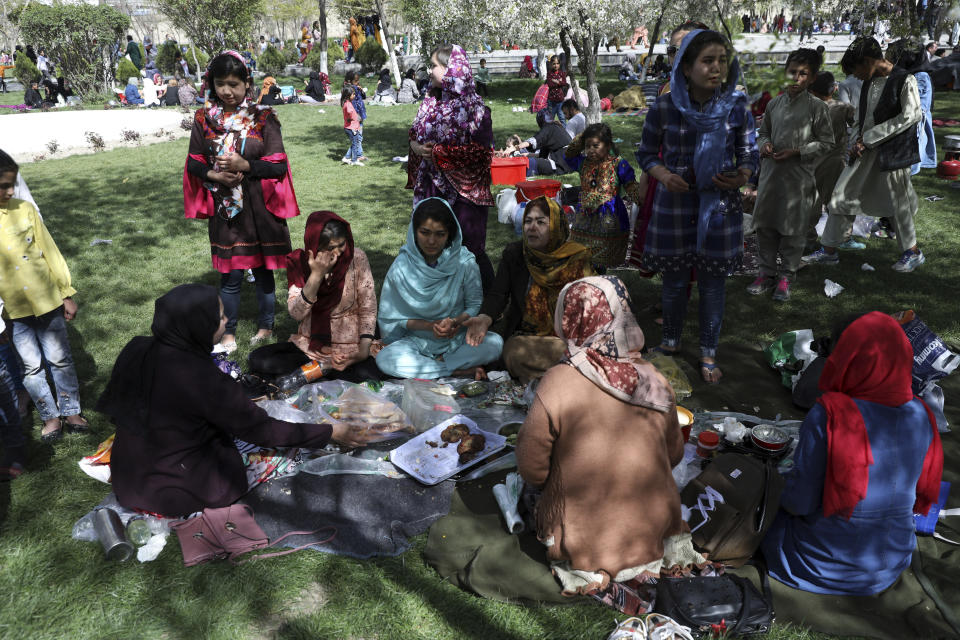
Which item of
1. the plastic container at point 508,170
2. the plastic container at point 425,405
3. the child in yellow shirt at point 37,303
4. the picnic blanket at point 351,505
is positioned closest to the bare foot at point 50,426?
the child in yellow shirt at point 37,303

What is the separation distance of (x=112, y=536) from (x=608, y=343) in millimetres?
2469

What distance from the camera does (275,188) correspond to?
4.95 meters

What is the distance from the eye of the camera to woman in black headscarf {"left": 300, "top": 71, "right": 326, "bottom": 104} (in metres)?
21.7

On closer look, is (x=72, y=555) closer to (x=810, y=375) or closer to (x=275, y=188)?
(x=275, y=188)

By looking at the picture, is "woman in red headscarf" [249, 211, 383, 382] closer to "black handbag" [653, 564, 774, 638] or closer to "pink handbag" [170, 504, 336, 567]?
"pink handbag" [170, 504, 336, 567]

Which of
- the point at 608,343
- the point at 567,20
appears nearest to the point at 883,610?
the point at 608,343

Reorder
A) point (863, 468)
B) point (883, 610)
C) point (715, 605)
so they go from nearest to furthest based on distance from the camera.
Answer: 1. point (863, 468)
2. point (715, 605)
3. point (883, 610)

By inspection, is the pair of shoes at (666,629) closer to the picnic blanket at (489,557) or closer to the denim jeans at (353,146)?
the picnic blanket at (489,557)

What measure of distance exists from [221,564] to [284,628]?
524mm

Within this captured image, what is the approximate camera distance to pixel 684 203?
4.40 m

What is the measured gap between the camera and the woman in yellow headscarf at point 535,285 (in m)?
4.60

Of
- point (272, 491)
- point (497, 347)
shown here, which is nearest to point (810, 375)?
point (497, 347)

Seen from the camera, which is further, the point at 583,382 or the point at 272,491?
the point at 272,491

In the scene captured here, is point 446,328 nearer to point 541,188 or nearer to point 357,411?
point 357,411
